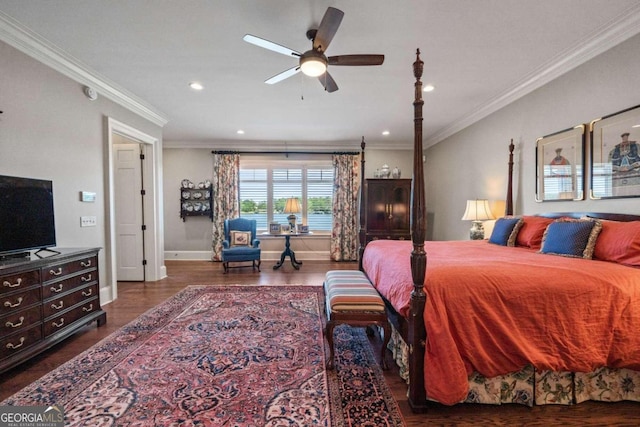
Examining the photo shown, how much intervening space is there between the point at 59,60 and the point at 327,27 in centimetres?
284

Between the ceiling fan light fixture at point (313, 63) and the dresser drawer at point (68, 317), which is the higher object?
the ceiling fan light fixture at point (313, 63)

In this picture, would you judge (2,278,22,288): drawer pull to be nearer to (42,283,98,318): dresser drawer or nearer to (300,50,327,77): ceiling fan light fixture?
(42,283,98,318): dresser drawer

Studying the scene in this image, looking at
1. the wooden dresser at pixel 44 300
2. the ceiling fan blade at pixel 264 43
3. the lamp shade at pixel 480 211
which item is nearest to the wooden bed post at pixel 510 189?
the lamp shade at pixel 480 211

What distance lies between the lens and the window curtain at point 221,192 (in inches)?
239

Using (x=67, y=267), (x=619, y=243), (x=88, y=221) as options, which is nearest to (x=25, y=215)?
(x=67, y=267)

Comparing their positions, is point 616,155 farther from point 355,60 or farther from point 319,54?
point 319,54

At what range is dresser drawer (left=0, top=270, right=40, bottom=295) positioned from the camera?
1917 millimetres

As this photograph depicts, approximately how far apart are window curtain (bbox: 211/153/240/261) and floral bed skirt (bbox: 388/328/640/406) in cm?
552

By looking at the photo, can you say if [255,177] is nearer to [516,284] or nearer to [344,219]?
[344,219]

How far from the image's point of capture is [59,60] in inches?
106

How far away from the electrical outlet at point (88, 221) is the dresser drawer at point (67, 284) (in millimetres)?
700

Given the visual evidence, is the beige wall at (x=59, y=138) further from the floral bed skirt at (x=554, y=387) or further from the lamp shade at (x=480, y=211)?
the lamp shade at (x=480, y=211)

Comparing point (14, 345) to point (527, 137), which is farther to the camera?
point (527, 137)

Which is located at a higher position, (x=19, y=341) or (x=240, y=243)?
(x=240, y=243)
